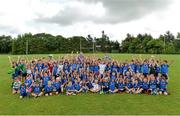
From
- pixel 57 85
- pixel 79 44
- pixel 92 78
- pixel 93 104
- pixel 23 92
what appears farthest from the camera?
pixel 79 44

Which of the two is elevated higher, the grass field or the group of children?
the group of children

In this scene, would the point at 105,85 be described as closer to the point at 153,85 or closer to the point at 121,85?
the point at 121,85

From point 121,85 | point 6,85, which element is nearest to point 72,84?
point 121,85

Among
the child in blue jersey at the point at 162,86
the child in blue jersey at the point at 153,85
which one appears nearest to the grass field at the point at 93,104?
the child in blue jersey at the point at 162,86

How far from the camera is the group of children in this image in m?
18.3

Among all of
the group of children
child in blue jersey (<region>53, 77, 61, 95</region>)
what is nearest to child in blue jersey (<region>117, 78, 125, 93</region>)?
the group of children

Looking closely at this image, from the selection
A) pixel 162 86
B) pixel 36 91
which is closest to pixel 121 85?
pixel 162 86

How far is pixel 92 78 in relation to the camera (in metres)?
19.1

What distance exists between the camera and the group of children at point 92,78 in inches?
719

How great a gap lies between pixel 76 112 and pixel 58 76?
5764mm

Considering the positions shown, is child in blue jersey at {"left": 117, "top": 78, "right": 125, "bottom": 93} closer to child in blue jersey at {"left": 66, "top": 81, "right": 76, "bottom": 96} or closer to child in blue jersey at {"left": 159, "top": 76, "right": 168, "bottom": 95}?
child in blue jersey at {"left": 159, "top": 76, "right": 168, "bottom": 95}

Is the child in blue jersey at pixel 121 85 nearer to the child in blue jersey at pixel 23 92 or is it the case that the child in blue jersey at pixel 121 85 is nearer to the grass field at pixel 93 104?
the grass field at pixel 93 104

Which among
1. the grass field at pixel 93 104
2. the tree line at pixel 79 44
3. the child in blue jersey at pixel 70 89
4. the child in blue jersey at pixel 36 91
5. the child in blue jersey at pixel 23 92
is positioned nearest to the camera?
the grass field at pixel 93 104

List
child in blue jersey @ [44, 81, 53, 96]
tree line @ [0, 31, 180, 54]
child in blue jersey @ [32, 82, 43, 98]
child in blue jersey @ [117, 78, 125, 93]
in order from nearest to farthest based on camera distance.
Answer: child in blue jersey @ [32, 82, 43, 98], child in blue jersey @ [44, 81, 53, 96], child in blue jersey @ [117, 78, 125, 93], tree line @ [0, 31, 180, 54]
